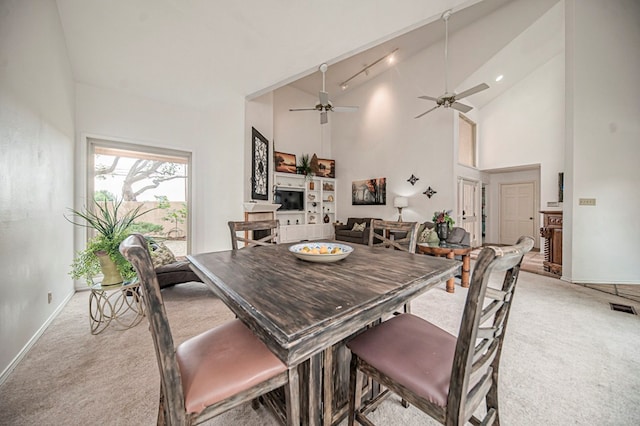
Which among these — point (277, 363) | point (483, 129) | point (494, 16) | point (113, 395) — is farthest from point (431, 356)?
point (483, 129)

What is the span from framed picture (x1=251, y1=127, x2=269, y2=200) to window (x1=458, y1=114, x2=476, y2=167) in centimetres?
467

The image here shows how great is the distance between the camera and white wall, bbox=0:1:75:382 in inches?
63.2

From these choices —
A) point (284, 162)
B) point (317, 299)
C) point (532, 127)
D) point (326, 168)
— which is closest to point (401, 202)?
point (326, 168)

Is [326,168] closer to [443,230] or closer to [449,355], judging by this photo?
[443,230]

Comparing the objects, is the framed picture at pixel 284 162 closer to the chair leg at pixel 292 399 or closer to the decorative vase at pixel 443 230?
the decorative vase at pixel 443 230

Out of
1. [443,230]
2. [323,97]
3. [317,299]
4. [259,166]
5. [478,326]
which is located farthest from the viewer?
[259,166]

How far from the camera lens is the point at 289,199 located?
6.39m

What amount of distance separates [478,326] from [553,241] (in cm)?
468

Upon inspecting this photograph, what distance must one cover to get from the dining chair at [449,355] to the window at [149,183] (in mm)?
3375

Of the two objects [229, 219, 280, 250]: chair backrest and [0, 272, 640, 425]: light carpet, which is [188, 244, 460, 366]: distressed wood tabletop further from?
[0, 272, 640, 425]: light carpet

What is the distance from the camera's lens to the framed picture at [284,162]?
620cm

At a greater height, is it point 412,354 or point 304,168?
point 304,168

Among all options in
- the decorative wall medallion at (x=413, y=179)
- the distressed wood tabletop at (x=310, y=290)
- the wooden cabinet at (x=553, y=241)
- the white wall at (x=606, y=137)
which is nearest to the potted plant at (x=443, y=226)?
the white wall at (x=606, y=137)

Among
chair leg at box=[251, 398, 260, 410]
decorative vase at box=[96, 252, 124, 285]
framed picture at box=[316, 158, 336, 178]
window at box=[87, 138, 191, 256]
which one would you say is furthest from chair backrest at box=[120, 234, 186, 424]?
framed picture at box=[316, 158, 336, 178]
